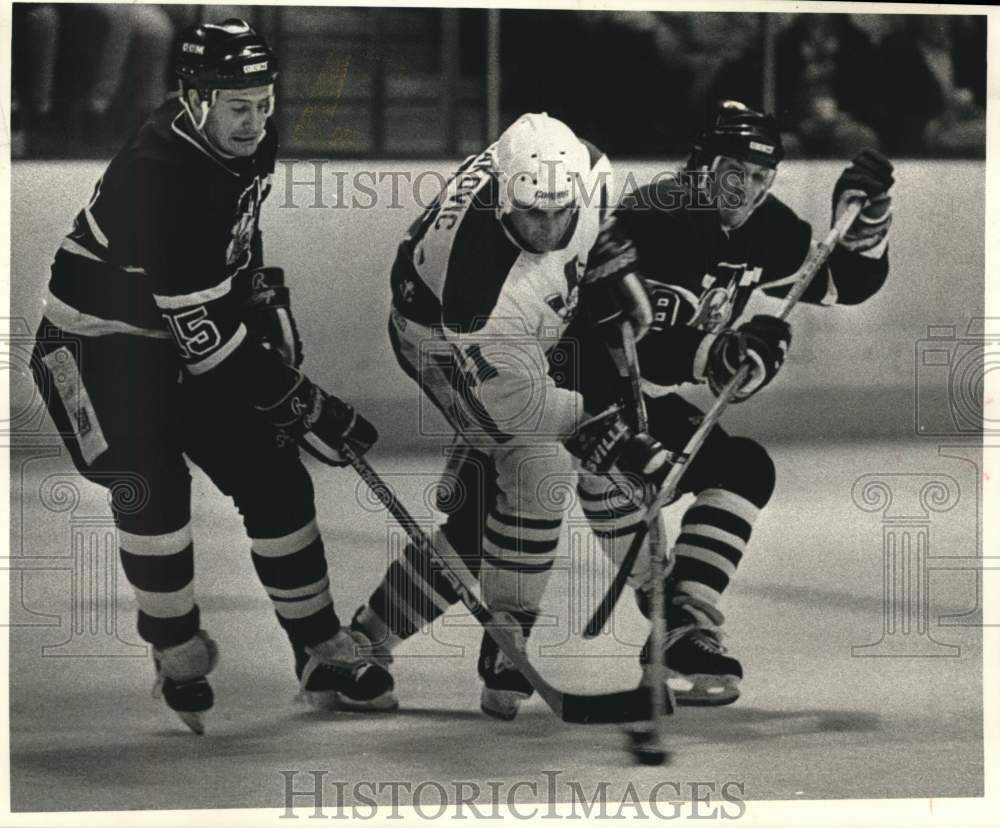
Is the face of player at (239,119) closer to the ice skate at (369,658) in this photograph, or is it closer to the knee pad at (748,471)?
the ice skate at (369,658)

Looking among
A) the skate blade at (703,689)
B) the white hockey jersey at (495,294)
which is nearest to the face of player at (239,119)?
the white hockey jersey at (495,294)

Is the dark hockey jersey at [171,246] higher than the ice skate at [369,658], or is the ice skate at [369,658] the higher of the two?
the dark hockey jersey at [171,246]

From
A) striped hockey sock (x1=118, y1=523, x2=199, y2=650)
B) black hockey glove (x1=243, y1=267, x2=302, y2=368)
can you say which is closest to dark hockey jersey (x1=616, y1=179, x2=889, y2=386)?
black hockey glove (x1=243, y1=267, x2=302, y2=368)

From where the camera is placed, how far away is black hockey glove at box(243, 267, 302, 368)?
3.44 meters

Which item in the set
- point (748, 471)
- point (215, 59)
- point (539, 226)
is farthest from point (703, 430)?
point (215, 59)

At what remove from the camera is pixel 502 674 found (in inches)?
138

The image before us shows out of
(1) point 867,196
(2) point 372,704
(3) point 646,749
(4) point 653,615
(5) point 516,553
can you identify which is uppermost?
(1) point 867,196

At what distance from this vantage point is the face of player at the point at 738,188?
3535 millimetres

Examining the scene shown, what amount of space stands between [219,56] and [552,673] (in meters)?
1.53

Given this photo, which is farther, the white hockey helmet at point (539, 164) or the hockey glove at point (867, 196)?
the hockey glove at point (867, 196)

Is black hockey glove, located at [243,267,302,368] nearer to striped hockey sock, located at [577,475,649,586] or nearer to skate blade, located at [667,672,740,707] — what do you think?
striped hockey sock, located at [577,475,649,586]

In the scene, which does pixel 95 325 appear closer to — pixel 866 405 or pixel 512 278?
pixel 512 278

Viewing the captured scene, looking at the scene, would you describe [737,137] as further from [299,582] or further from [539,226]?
[299,582]

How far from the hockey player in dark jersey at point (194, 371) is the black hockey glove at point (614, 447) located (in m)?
0.47
